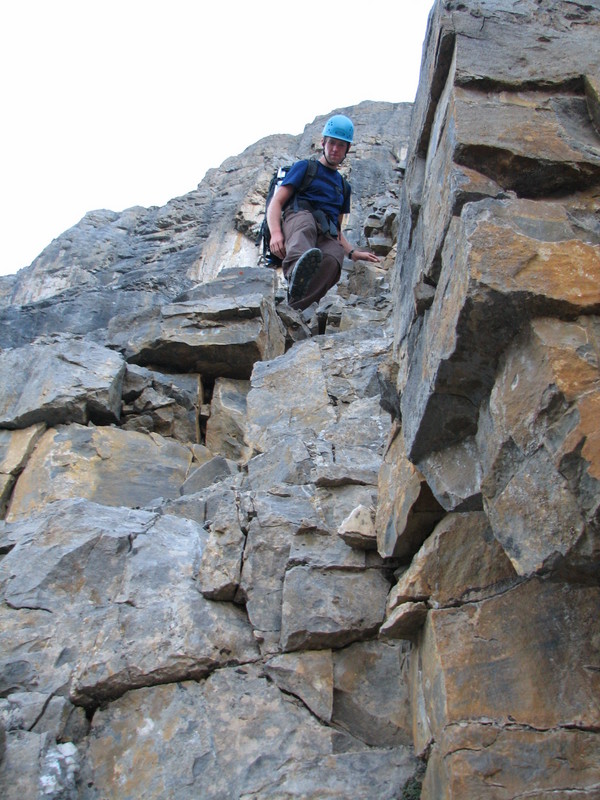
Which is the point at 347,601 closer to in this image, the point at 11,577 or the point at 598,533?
the point at 598,533

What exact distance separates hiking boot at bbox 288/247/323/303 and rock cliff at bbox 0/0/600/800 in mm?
2372

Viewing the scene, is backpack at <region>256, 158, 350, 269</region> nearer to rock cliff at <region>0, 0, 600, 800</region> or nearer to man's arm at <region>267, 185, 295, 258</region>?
man's arm at <region>267, 185, 295, 258</region>

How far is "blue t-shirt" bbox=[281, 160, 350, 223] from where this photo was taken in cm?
734

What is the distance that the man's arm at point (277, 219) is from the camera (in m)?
7.26

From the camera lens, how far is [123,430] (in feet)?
22.8

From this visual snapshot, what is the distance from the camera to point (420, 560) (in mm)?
3092

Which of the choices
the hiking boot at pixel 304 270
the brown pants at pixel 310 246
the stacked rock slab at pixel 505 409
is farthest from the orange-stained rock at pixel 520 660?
the brown pants at pixel 310 246

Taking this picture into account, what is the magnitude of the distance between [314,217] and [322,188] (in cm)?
34

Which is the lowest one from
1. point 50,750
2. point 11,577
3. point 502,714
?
point 50,750

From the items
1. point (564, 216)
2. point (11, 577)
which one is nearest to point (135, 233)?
point (11, 577)

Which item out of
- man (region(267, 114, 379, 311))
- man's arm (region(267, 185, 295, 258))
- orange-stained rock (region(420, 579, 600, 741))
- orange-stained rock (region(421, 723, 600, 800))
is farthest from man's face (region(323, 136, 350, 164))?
orange-stained rock (region(421, 723, 600, 800))

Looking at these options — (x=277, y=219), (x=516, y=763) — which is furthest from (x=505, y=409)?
(x=277, y=219)

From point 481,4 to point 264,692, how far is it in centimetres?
347

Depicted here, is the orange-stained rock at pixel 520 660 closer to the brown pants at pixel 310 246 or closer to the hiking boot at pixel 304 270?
the hiking boot at pixel 304 270
